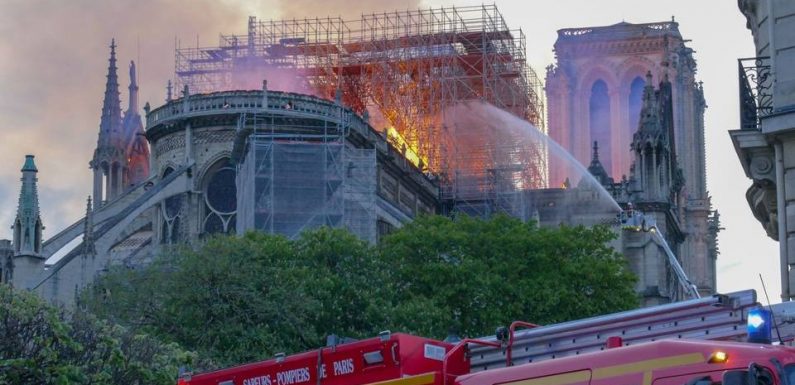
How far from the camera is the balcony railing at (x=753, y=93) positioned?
23172 mm

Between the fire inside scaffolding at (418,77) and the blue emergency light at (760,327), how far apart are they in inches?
2407

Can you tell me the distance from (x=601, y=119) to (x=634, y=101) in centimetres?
283

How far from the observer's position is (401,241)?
172 ft

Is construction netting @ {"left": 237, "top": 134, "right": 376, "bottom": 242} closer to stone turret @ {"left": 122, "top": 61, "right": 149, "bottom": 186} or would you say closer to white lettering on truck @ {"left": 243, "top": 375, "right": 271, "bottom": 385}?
stone turret @ {"left": 122, "top": 61, "right": 149, "bottom": 186}

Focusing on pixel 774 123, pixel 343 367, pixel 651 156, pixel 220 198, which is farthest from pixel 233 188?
pixel 343 367

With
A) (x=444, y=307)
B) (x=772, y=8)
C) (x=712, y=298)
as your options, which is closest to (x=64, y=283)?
(x=444, y=307)

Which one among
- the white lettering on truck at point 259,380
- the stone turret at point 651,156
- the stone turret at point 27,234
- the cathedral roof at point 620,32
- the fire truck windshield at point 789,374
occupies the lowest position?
the white lettering on truck at point 259,380

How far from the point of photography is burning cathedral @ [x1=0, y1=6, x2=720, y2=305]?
64312mm

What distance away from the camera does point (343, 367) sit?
20016 millimetres

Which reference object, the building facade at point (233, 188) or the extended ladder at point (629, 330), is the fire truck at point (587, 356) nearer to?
the extended ladder at point (629, 330)

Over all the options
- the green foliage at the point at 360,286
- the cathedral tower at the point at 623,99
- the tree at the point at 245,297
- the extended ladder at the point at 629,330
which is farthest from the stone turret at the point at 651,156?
the extended ladder at the point at 629,330

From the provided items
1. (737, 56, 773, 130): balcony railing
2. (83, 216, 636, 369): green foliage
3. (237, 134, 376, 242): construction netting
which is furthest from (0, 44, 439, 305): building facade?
(737, 56, 773, 130): balcony railing

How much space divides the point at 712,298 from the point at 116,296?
29.8m

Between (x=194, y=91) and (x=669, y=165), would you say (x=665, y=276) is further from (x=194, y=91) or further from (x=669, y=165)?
(x=194, y=91)
